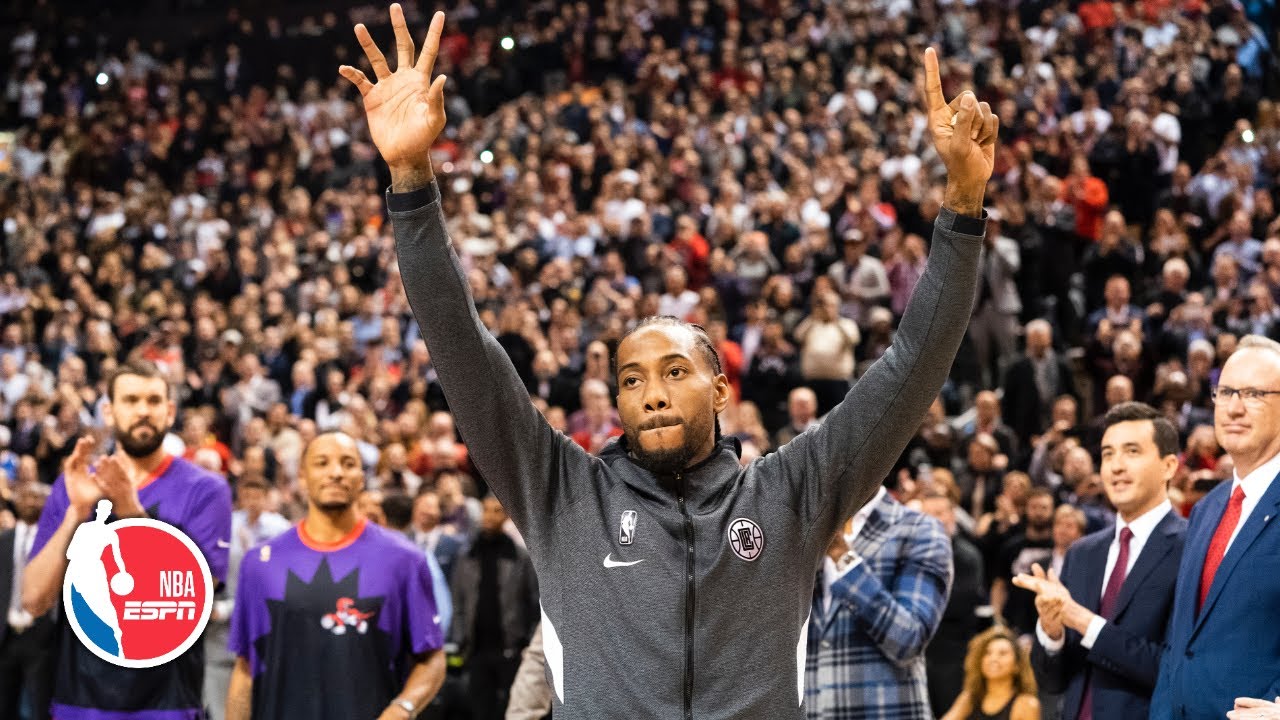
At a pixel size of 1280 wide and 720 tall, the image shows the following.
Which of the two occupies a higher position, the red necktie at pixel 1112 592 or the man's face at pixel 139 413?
the man's face at pixel 139 413

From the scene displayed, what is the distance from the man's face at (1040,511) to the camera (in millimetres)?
9203

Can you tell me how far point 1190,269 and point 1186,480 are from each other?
200 inches

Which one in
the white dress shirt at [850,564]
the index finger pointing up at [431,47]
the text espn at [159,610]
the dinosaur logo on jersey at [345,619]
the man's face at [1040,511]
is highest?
the index finger pointing up at [431,47]

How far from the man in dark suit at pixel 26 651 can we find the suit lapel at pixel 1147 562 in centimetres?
713

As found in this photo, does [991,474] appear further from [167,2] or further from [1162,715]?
[167,2]

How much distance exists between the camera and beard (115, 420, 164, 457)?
532 centimetres

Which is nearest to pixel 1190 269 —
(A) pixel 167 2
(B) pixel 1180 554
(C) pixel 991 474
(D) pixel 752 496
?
(C) pixel 991 474

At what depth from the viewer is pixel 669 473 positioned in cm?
301

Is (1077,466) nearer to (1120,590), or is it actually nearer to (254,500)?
(1120,590)

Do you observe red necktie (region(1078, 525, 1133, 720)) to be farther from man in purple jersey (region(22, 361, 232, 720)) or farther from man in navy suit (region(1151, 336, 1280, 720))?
man in purple jersey (region(22, 361, 232, 720))

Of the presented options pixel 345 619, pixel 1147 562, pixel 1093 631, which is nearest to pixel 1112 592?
pixel 1147 562

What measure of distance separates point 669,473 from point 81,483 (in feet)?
8.14

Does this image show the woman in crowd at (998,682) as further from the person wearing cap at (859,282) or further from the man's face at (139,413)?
the person wearing cap at (859,282)

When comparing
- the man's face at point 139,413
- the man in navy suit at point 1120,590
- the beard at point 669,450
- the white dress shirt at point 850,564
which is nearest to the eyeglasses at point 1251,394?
the man in navy suit at point 1120,590
